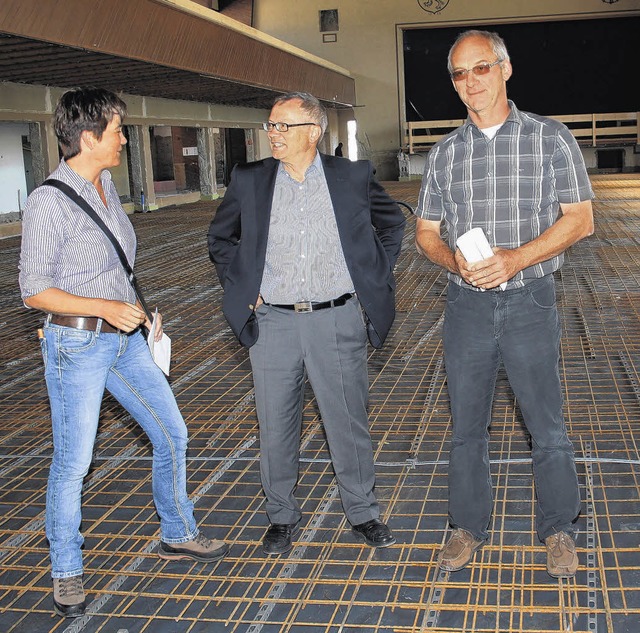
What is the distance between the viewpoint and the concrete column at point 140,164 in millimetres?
22016

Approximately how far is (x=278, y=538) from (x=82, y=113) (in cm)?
177

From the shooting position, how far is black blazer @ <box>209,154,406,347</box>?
11.4ft

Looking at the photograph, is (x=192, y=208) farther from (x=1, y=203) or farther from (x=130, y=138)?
(x=1, y=203)

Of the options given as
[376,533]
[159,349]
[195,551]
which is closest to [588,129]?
[376,533]

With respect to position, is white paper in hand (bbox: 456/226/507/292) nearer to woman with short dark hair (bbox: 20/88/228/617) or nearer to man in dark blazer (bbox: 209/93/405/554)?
man in dark blazer (bbox: 209/93/405/554)

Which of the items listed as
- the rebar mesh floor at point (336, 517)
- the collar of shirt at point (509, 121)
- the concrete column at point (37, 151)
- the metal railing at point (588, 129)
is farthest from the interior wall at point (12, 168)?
the metal railing at point (588, 129)

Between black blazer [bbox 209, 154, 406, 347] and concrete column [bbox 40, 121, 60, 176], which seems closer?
black blazer [bbox 209, 154, 406, 347]

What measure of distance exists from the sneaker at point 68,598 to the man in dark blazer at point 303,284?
29.9 inches

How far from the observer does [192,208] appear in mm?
23375

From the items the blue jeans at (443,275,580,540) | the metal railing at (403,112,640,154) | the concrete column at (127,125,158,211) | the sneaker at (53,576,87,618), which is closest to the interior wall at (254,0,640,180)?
the metal railing at (403,112,640,154)

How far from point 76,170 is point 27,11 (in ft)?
30.6

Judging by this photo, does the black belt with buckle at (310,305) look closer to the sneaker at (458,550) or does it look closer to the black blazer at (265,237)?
the black blazer at (265,237)

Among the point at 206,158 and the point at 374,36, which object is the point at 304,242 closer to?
the point at 206,158

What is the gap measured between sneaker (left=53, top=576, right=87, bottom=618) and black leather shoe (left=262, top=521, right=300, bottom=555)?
76 centimetres
